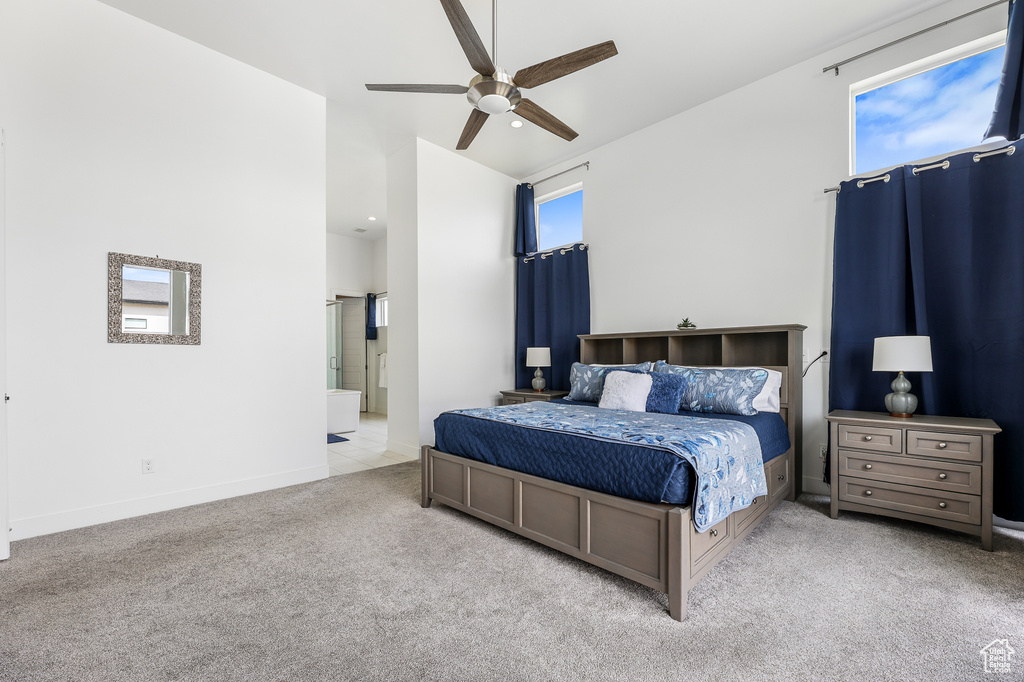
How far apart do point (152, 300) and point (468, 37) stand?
2.63 meters

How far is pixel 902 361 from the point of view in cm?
268

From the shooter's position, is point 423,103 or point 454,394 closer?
point 423,103

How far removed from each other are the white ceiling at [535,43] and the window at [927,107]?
39cm

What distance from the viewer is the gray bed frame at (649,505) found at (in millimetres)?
1876

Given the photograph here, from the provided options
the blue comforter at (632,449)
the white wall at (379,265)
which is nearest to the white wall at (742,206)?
the blue comforter at (632,449)

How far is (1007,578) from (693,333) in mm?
2160

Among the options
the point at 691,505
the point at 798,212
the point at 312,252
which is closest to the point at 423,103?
the point at 312,252

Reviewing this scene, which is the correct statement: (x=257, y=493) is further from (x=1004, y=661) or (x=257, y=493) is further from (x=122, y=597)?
(x=1004, y=661)

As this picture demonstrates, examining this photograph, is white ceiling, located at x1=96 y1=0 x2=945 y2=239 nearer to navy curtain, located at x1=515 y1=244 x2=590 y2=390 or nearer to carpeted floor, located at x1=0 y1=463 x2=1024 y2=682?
navy curtain, located at x1=515 y1=244 x2=590 y2=390

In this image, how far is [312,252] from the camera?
3832 millimetres

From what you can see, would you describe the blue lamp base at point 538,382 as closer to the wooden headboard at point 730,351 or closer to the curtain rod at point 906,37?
the wooden headboard at point 730,351

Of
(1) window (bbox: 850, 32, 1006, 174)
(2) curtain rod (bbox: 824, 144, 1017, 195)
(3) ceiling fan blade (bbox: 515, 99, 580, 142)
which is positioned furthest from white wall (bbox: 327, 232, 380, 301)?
(1) window (bbox: 850, 32, 1006, 174)

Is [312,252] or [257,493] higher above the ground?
[312,252]

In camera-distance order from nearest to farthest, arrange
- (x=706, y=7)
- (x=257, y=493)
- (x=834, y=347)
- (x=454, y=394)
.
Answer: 1. (x=706, y=7)
2. (x=834, y=347)
3. (x=257, y=493)
4. (x=454, y=394)
